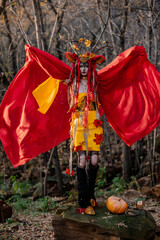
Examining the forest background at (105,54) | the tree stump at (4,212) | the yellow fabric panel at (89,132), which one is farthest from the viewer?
the forest background at (105,54)

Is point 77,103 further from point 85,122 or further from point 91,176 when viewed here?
point 91,176

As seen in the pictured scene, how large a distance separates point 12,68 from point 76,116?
15.6 feet

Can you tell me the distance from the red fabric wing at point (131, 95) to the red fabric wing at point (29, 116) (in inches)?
26.4

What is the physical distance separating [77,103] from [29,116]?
0.83 meters

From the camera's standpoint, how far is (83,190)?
3119mm

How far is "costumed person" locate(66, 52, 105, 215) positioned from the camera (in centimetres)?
316

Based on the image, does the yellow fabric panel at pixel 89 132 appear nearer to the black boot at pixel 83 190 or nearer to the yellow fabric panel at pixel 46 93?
the black boot at pixel 83 190

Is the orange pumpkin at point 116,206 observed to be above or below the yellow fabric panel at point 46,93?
below

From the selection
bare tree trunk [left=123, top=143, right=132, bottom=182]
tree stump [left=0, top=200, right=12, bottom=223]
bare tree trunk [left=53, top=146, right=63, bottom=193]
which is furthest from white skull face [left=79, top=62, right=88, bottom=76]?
tree stump [left=0, top=200, right=12, bottom=223]

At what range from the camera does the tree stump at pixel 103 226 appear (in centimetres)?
279

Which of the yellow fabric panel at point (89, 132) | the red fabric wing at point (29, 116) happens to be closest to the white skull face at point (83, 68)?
the red fabric wing at point (29, 116)

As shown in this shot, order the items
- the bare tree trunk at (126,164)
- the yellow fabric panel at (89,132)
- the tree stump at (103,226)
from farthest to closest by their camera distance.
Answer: the bare tree trunk at (126,164) → the yellow fabric panel at (89,132) → the tree stump at (103,226)

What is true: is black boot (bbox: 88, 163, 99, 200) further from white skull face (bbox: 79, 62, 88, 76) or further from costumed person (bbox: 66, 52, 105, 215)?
white skull face (bbox: 79, 62, 88, 76)

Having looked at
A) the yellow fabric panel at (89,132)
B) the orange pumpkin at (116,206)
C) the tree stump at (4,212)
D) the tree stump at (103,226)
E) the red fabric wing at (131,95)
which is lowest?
the tree stump at (4,212)
